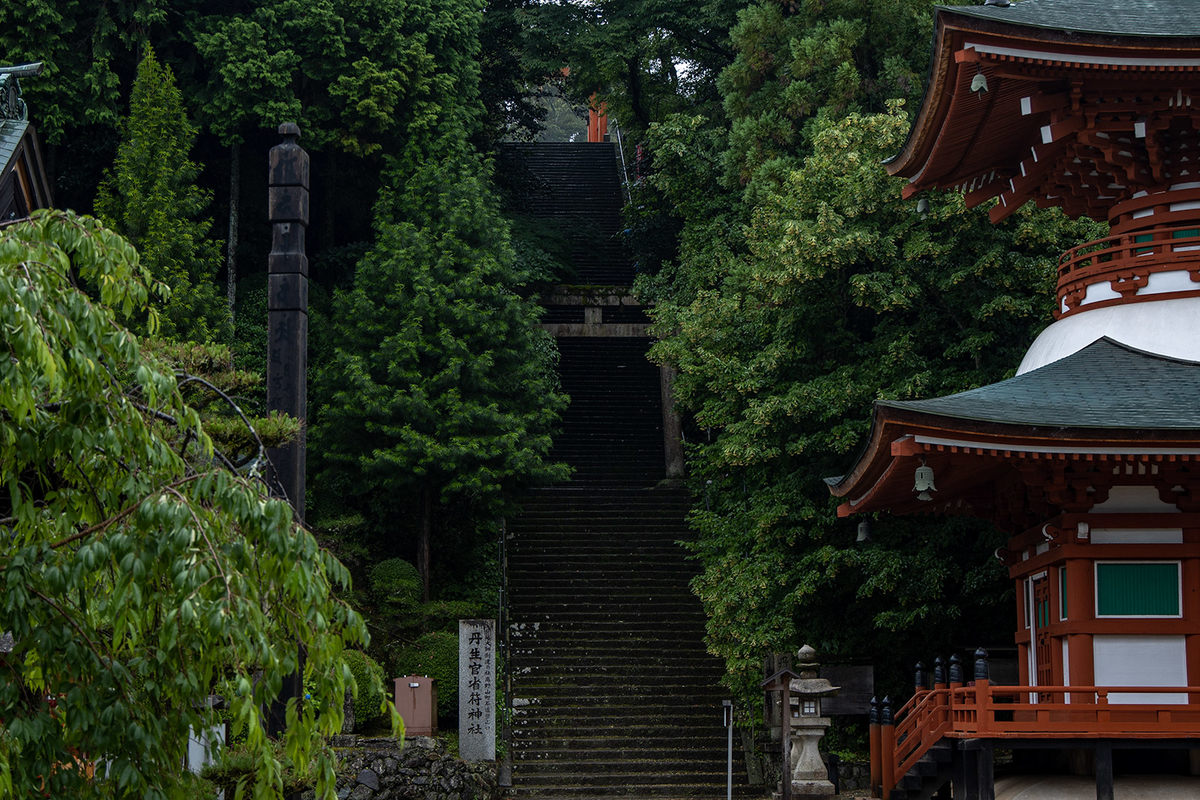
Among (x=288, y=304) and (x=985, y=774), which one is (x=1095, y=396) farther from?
(x=288, y=304)

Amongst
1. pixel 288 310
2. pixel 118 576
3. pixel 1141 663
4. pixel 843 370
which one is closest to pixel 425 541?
pixel 843 370

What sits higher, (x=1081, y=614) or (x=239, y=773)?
(x=1081, y=614)

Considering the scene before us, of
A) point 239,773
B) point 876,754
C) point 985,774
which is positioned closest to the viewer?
point 239,773

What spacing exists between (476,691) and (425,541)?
4.27 m

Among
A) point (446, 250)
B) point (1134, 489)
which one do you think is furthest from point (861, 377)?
point (446, 250)

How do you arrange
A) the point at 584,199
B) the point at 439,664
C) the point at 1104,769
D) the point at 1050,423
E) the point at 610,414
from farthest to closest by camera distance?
1. the point at 584,199
2. the point at 610,414
3. the point at 439,664
4. the point at 1104,769
5. the point at 1050,423

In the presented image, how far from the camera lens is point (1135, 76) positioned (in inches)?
408

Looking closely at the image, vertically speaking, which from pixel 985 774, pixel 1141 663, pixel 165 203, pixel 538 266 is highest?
pixel 165 203

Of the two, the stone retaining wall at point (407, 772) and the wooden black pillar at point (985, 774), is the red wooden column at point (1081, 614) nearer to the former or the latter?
the wooden black pillar at point (985, 774)

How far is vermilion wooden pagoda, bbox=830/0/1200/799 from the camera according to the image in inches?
385

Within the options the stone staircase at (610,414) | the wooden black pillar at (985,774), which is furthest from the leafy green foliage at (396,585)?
the wooden black pillar at (985,774)

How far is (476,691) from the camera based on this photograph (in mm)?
14875

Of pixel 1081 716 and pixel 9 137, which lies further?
pixel 9 137

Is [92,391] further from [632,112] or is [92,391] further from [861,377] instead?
[632,112]
